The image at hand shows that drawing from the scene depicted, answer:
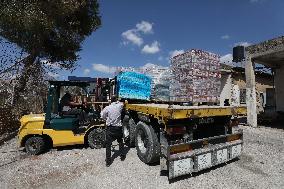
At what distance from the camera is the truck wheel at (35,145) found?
8055 millimetres

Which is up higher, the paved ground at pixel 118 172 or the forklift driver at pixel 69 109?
the forklift driver at pixel 69 109

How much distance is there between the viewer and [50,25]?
12.9 m

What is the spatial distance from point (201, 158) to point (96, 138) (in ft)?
12.9

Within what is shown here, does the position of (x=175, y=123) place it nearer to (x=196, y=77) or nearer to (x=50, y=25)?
(x=196, y=77)

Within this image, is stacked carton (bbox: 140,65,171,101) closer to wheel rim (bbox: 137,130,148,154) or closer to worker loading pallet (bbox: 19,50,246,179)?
worker loading pallet (bbox: 19,50,246,179)

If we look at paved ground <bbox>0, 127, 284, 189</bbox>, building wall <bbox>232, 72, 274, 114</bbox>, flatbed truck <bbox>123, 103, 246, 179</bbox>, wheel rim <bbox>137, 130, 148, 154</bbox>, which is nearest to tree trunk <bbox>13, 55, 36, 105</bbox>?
paved ground <bbox>0, 127, 284, 189</bbox>

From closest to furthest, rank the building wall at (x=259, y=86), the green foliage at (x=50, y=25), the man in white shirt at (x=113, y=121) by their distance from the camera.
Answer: the man in white shirt at (x=113, y=121) → the green foliage at (x=50, y=25) → the building wall at (x=259, y=86)

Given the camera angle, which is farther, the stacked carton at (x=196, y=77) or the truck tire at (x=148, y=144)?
the stacked carton at (x=196, y=77)

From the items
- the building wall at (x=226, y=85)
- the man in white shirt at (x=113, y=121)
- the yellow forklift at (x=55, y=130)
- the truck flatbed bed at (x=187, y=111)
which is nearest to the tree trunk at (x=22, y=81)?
the yellow forklift at (x=55, y=130)

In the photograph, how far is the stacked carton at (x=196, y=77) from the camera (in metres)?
7.37

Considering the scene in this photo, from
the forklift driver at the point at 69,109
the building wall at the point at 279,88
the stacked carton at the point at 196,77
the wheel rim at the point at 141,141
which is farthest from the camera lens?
the building wall at the point at 279,88

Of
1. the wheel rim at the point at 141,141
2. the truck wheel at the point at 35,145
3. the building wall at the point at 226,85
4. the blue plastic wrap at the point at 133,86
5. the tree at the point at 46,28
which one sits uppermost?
the tree at the point at 46,28

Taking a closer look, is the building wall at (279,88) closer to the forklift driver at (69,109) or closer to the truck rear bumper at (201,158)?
the truck rear bumper at (201,158)

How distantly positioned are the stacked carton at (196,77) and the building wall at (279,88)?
35.9 feet
